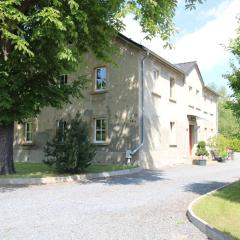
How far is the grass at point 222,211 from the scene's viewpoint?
23.8 feet

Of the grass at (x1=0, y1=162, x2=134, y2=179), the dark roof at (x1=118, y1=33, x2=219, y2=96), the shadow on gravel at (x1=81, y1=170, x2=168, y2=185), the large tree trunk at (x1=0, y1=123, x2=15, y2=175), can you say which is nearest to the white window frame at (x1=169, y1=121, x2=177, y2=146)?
the dark roof at (x1=118, y1=33, x2=219, y2=96)

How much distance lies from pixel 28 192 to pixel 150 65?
12818 millimetres

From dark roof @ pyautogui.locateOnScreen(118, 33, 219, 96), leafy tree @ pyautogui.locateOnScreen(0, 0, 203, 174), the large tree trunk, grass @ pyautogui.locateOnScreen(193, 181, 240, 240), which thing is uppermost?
dark roof @ pyautogui.locateOnScreen(118, 33, 219, 96)

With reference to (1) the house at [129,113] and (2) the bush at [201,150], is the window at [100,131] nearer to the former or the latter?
(1) the house at [129,113]

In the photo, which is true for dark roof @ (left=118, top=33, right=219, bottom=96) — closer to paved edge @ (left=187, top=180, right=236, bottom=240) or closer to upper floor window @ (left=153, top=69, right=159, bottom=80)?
upper floor window @ (left=153, top=69, right=159, bottom=80)

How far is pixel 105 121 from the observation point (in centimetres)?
2277

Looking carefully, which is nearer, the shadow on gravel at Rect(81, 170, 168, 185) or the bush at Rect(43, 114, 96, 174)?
the shadow on gravel at Rect(81, 170, 168, 185)

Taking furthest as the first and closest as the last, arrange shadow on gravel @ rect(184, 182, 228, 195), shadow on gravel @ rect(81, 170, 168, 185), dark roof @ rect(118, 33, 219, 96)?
dark roof @ rect(118, 33, 219, 96)
shadow on gravel @ rect(81, 170, 168, 185)
shadow on gravel @ rect(184, 182, 228, 195)

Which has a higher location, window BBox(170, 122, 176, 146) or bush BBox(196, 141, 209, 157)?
window BBox(170, 122, 176, 146)

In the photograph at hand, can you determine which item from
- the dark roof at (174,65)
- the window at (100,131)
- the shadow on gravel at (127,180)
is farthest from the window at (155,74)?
the shadow on gravel at (127,180)

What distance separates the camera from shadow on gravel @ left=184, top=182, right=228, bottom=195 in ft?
42.7

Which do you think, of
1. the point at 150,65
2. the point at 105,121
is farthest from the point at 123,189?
the point at 150,65

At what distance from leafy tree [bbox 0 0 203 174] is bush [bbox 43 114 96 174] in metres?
1.59

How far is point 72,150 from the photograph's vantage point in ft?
53.7
